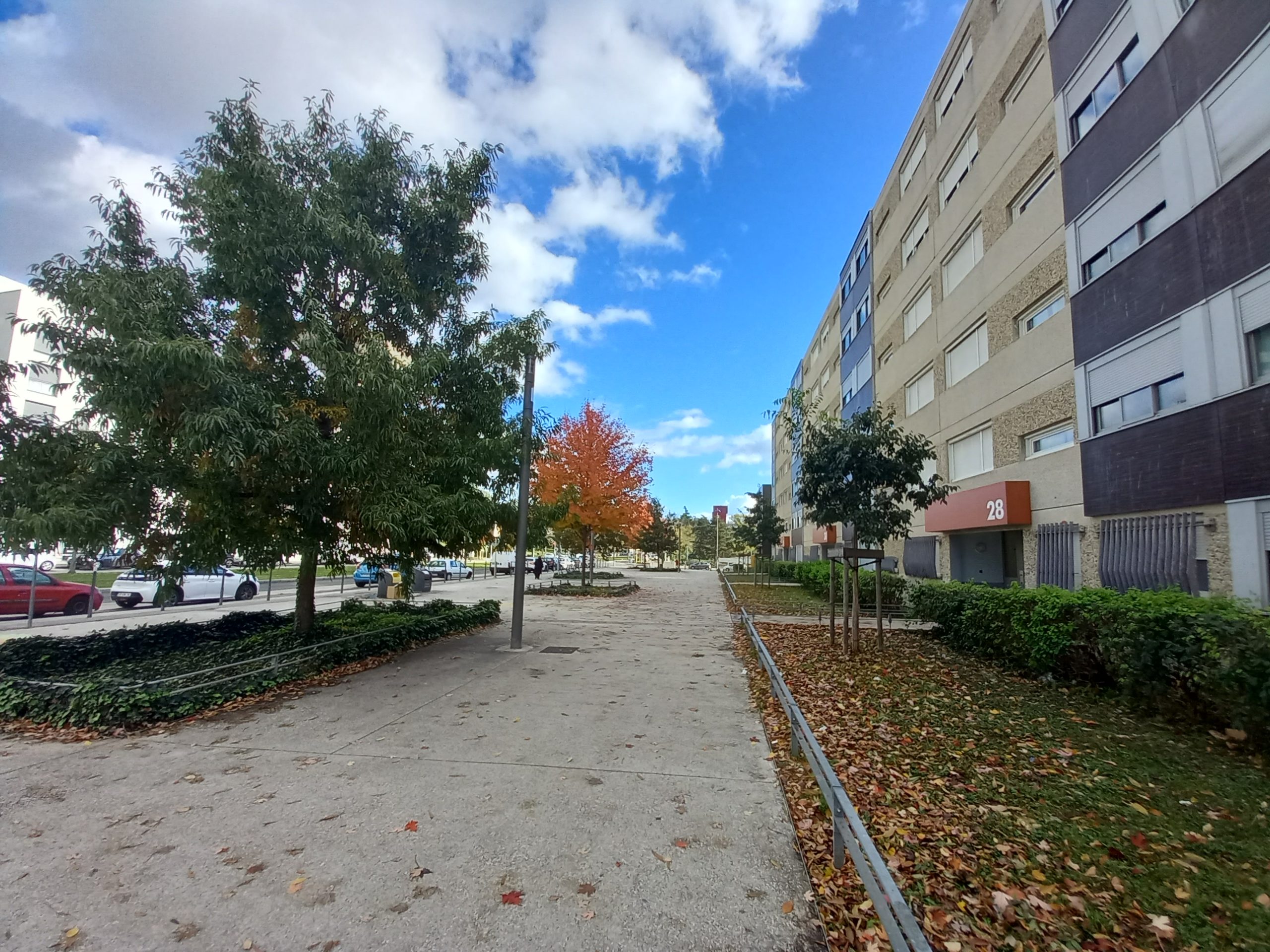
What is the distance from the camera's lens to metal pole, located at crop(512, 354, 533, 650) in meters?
10.2

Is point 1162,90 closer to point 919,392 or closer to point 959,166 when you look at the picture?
point 959,166

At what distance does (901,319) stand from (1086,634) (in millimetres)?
17625

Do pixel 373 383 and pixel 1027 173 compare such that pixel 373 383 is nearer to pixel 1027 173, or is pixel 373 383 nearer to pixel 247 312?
pixel 247 312

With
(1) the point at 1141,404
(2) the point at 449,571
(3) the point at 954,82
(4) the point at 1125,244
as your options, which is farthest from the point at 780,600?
(2) the point at 449,571

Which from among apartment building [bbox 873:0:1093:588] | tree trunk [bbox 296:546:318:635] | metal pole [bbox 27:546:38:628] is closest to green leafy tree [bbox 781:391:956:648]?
apartment building [bbox 873:0:1093:588]

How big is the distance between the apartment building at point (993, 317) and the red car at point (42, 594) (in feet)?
72.1

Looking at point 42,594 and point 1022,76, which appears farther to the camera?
point 42,594

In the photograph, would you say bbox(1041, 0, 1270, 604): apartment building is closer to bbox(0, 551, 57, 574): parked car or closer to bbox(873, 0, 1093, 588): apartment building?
bbox(873, 0, 1093, 588): apartment building

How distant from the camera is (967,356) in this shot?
16.8 metres

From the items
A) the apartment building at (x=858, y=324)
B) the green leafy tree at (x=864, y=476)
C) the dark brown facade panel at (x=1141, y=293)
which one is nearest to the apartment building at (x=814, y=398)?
the apartment building at (x=858, y=324)

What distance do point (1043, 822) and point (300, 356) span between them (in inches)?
364

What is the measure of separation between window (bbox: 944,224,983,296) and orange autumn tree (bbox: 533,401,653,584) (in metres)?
12.8

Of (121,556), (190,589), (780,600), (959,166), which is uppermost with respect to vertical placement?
(959,166)

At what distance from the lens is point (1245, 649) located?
461cm
